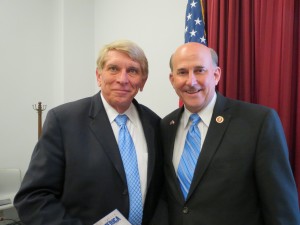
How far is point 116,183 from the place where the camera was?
4.36 ft

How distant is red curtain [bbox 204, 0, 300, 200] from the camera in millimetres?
1953

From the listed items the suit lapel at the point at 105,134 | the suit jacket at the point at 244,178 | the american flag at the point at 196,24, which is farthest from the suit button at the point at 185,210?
the american flag at the point at 196,24

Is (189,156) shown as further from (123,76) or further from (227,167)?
(123,76)

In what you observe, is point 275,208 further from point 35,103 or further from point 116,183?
point 35,103

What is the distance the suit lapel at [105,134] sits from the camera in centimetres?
133

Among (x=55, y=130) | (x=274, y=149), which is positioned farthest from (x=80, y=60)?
(x=274, y=149)

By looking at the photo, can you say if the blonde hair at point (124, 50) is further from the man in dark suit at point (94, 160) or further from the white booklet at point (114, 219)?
the white booklet at point (114, 219)

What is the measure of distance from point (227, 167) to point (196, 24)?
4.94ft

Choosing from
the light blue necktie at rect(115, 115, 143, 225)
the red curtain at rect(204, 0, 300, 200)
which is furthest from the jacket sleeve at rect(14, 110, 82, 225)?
the red curtain at rect(204, 0, 300, 200)

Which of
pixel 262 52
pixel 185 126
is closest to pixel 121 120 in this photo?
pixel 185 126

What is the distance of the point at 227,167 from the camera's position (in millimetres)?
1325

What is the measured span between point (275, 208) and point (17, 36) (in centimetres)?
343

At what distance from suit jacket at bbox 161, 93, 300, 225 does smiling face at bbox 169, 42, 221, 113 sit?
7.2 inches

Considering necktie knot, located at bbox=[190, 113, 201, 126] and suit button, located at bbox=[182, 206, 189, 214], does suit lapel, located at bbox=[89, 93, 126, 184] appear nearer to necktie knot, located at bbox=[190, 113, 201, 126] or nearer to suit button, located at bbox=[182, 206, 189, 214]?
suit button, located at bbox=[182, 206, 189, 214]
